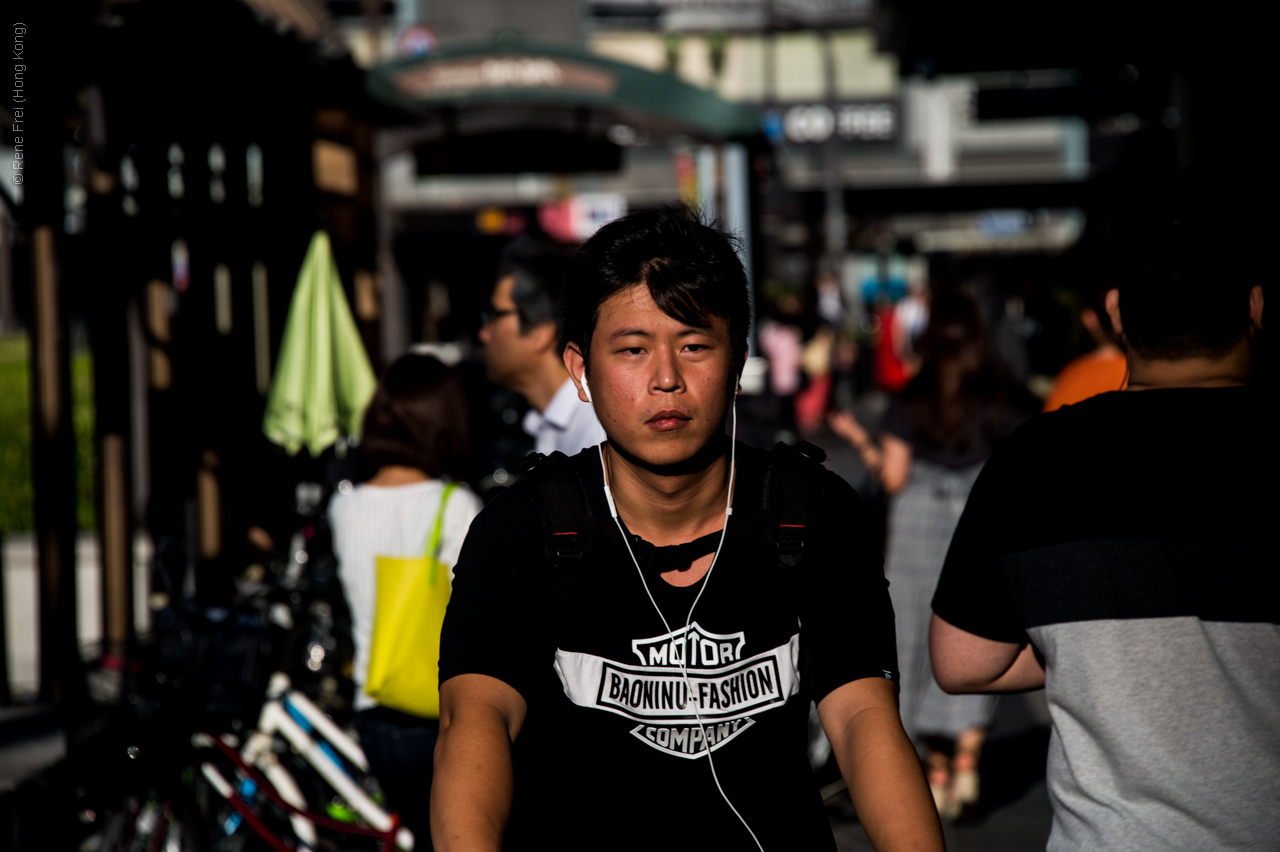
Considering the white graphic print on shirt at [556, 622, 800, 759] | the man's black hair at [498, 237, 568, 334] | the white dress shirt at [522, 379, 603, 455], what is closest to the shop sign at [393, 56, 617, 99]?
the man's black hair at [498, 237, 568, 334]

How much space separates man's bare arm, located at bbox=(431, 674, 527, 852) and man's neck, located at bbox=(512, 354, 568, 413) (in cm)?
217

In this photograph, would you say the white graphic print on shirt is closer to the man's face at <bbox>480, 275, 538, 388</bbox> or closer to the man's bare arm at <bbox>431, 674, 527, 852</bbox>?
the man's bare arm at <bbox>431, 674, 527, 852</bbox>

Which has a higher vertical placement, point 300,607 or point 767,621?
point 767,621

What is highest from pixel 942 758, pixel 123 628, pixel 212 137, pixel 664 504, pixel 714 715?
pixel 212 137

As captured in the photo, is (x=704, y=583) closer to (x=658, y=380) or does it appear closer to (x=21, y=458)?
(x=658, y=380)

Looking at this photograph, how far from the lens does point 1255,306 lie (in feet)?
7.32

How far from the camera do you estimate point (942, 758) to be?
5629mm

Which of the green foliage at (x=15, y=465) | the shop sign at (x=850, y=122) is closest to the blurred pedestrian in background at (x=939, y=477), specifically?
the green foliage at (x=15, y=465)

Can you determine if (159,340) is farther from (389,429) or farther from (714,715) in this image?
(714,715)

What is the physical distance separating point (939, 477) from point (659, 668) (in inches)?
148

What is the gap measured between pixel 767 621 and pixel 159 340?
568cm

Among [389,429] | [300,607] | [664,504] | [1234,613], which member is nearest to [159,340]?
[300,607]

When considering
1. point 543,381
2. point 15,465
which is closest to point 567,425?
point 543,381

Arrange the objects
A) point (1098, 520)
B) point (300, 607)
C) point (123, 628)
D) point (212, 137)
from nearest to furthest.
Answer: point (1098, 520)
point (300, 607)
point (123, 628)
point (212, 137)
